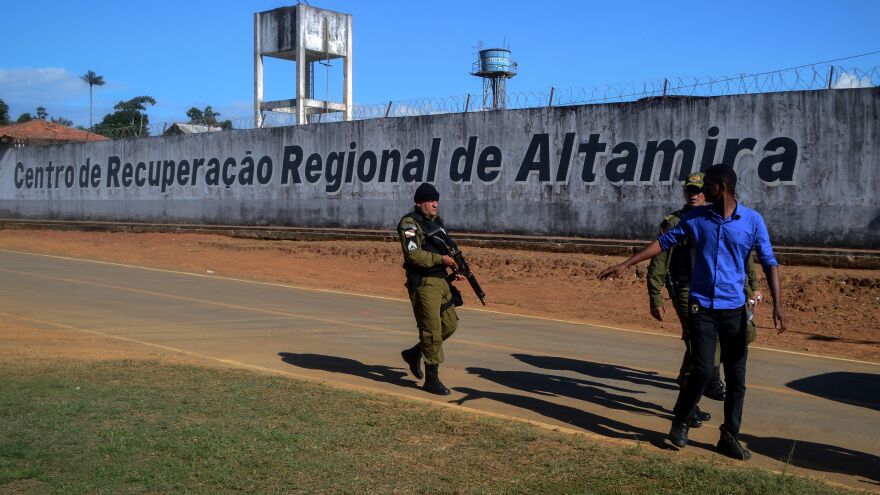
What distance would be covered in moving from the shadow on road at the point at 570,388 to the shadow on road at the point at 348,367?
0.84 meters

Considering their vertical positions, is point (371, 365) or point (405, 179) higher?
point (405, 179)

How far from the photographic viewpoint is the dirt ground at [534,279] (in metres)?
14.0

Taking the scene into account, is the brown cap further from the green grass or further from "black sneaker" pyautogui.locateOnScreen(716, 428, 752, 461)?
the green grass

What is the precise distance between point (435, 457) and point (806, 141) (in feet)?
53.7

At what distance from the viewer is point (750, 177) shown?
20.0 meters

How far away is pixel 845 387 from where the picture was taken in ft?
28.7

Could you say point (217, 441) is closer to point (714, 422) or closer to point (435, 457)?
point (435, 457)

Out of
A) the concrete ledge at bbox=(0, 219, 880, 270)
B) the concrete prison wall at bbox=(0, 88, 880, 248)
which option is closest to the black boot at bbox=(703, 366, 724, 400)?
the concrete ledge at bbox=(0, 219, 880, 270)

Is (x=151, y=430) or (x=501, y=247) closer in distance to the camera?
(x=151, y=430)

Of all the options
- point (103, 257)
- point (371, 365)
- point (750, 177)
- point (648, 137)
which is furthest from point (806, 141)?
point (103, 257)

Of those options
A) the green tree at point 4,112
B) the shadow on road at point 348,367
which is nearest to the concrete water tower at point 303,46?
the shadow on road at point 348,367

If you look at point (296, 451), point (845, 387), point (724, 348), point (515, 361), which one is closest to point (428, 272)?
point (515, 361)

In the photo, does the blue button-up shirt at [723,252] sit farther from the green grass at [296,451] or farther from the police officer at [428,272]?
the police officer at [428,272]

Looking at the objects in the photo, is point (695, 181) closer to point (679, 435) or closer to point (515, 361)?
point (679, 435)
